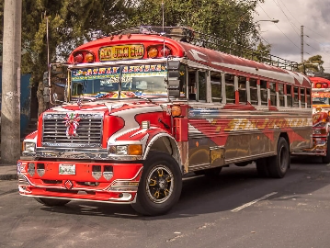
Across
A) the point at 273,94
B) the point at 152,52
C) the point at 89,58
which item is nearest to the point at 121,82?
the point at 152,52

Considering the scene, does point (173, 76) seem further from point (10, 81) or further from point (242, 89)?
point (10, 81)

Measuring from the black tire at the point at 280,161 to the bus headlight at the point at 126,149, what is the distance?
580 centimetres

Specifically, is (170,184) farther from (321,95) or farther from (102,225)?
(321,95)

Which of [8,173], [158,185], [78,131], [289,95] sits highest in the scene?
Result: [289,95]

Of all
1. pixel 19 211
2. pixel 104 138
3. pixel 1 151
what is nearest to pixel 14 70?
pixel 1 151

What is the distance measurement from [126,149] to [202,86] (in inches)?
93.7

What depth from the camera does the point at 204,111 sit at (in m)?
8.55

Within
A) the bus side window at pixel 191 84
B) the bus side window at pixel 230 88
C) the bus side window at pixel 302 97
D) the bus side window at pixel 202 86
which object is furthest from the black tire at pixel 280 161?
the bus side window at pixel 191 84

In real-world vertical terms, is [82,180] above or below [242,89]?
below

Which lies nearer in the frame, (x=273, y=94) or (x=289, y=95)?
(x=273, y=94)

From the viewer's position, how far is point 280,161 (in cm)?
1203

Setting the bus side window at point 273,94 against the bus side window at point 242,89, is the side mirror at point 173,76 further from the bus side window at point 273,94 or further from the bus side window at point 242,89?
the bus side window at point 273,94

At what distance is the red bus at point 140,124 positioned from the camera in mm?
6840

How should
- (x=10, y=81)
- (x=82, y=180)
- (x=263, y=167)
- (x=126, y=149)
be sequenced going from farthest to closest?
1. (x=10, y=81)
2. (x=263, y=167)
3. (x=82, y=180)
4. (x=126, y=149)
